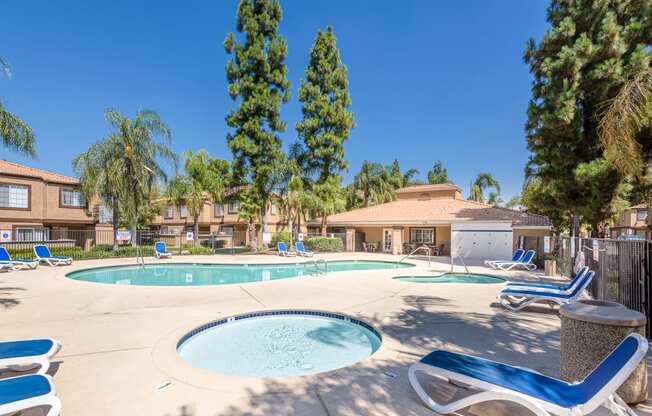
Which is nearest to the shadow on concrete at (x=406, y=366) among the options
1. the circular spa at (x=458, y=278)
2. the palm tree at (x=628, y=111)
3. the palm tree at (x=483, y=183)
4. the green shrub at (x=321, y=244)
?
the palm tree at (x=628, y=111)

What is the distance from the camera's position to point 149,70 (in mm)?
23797

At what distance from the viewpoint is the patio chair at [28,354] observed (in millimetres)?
3700

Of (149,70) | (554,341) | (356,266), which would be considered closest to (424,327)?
(554,341)

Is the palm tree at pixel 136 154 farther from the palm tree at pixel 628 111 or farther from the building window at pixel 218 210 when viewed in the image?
the palm tree at pixel 628 111

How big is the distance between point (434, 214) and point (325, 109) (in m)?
12.1

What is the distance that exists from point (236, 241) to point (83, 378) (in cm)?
3379

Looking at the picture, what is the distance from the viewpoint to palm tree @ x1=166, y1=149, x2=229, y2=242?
2580 cm

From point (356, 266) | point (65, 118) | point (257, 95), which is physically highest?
point (257, 95)

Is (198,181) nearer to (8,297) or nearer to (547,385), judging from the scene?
(8,297)

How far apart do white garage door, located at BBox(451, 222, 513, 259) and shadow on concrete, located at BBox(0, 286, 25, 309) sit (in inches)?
872

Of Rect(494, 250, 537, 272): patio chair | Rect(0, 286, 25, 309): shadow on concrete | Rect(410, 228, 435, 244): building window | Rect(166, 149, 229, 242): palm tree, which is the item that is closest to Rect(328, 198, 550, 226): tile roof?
Rect(410, 228, 435, 244): building window

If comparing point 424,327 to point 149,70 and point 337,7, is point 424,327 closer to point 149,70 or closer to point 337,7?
point 337,7

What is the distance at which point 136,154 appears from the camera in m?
20.7

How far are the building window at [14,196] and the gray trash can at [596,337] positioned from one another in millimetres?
32123
